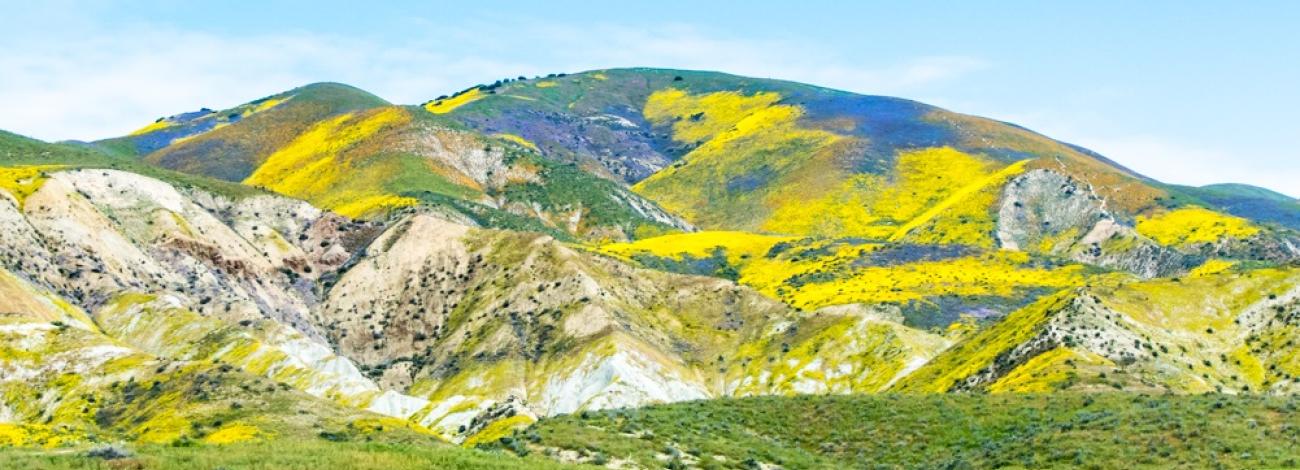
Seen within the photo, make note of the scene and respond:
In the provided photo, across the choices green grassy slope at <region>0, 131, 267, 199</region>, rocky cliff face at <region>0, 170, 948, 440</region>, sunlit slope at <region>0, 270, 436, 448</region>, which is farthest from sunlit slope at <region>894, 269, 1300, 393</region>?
green grassy slope at <region>0, 131, 267, 199</region>

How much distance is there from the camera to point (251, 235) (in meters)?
174

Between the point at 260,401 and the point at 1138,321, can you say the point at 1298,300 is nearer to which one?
the point at 1138,321

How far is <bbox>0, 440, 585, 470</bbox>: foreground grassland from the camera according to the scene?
46906mm

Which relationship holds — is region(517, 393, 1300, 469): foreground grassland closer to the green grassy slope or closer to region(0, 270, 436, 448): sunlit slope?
region(0, 270, 436, 448): sunlit slope

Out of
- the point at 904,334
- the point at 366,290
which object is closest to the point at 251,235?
the point at 366,290

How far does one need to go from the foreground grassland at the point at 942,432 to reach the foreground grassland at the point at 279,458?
13.3 metres

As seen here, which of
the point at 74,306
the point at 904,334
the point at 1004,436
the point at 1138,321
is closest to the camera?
the point at 1004,436

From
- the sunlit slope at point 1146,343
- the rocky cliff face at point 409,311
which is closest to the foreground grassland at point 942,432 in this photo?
the sunlit slope at point 1146,343

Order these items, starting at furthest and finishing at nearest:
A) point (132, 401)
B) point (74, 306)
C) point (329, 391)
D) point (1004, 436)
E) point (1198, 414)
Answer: point (74, 306)
point (329, 391)
point (132, 401)
point (1004, 436)
point (1198, 414)

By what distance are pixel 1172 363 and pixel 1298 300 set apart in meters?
18.7

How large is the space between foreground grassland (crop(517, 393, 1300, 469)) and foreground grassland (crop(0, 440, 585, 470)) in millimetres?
13294

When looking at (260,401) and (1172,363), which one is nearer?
(260,401)

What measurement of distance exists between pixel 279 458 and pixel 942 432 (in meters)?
46.2

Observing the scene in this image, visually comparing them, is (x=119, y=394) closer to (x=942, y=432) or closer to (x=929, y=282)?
(x=942, y=432)
